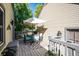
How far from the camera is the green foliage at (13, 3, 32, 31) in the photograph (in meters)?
3.01

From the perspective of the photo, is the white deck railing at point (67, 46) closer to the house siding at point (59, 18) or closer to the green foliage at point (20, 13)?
the house siding at point (59, 18)

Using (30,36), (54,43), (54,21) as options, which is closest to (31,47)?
(30,36)

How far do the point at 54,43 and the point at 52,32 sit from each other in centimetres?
23

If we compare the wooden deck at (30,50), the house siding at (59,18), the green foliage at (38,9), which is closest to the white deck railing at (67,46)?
the house siding at (59,18)

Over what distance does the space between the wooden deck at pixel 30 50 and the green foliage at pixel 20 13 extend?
310 mm

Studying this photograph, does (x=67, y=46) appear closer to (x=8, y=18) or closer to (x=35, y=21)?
(x=35, y=21)

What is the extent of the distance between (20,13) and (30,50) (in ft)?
2.29

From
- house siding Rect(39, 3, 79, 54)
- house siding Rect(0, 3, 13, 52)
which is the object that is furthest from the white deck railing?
house siding Rect(0, 3, 13, 52)

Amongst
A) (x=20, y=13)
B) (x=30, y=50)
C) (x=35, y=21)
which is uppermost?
(x=20, y=13)

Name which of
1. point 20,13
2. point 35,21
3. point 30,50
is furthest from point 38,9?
point 30,50

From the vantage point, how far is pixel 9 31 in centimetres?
308

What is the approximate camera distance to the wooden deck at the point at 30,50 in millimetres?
3025

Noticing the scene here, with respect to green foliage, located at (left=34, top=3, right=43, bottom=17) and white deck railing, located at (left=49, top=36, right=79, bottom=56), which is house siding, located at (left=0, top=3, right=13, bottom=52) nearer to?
green foliage, located at (left=34, top=3, right=43, bottom=17)

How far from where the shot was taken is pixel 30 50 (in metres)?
3.03
